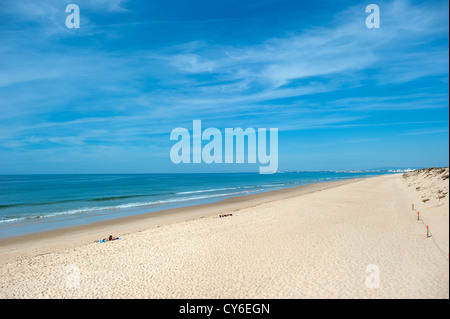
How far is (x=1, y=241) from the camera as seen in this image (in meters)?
17.2

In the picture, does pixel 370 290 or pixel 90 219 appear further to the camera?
pixel 90 219

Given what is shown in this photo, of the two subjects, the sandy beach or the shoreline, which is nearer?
the sandy beach

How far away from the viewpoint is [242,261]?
11695 mm

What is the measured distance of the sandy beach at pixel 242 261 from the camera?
8.86 metres

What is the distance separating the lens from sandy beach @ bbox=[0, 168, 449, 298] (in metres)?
8.86

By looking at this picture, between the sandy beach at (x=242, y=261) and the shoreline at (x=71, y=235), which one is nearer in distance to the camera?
the sandy beach at (x=242, y=261)

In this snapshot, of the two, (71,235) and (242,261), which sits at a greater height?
(242,261)

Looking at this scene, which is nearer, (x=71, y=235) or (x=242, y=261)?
(x=242, y=261)
